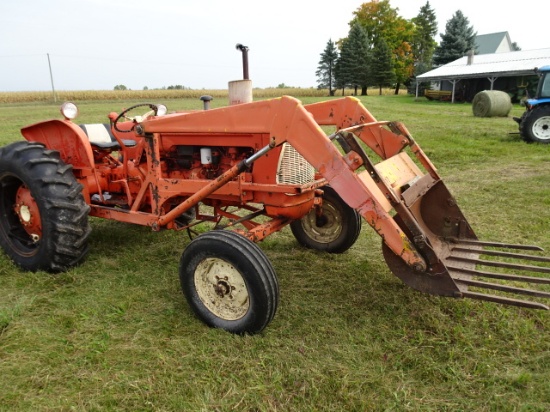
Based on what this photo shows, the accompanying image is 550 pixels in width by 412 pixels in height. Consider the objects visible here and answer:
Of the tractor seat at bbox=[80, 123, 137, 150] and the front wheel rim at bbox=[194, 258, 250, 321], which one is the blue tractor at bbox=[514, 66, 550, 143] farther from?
the front wheel rim at bbox=[194, 258, 250, 321]

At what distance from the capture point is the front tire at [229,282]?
2.62 meters

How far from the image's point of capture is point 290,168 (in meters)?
3.17

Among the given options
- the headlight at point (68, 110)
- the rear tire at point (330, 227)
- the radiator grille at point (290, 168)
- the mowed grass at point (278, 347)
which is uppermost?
the headlight at point (68, 110)

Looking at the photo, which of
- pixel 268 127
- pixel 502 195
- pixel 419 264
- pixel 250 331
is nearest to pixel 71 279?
pixel 250 331

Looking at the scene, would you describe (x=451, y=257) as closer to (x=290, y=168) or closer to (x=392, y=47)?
(x=290, y=168)

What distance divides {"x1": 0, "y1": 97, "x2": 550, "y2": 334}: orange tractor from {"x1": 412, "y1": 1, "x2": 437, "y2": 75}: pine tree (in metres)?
52.6

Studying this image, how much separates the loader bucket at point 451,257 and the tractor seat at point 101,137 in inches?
113

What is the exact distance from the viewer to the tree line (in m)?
38.2

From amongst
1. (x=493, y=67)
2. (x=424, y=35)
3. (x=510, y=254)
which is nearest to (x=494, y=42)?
(x=424, y=35)

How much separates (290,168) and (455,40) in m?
41.0

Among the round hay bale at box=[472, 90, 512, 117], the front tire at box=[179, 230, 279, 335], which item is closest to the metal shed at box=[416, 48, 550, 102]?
the round hay bale at box=[472, 90, 512, 117]

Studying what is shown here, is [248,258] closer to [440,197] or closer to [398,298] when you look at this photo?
[398,298]

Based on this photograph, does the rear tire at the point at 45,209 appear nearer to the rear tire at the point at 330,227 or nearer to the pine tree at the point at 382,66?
the rear tire at the point at 330,227

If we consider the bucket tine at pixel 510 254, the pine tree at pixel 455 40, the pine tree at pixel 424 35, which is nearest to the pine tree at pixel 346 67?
the pine tree at pixel 455 40
